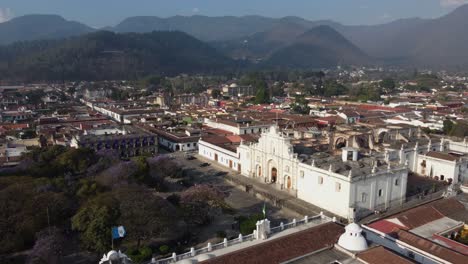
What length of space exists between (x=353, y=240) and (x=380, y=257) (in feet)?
5.18

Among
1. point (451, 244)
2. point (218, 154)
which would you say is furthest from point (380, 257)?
point (218, 154)

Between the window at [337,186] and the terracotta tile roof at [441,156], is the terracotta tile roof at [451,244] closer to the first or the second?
the window at [337,186]

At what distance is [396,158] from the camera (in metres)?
37.0

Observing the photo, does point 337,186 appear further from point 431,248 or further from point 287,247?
point 287,247

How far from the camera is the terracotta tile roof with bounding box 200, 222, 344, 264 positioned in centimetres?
1805

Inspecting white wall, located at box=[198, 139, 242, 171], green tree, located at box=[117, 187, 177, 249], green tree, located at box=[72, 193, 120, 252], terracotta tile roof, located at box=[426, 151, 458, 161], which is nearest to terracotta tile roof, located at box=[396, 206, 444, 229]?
terracotta tile roof, located at box=[426, 151, 458, 161]

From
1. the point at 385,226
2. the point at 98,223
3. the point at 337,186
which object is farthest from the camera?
the point at 337,186

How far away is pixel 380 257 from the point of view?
57.5ft

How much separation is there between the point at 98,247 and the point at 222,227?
29.6ft

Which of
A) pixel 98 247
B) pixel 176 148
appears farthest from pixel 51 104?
pixel 98 247

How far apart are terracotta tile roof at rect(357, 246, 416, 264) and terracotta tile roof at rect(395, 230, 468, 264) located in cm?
333

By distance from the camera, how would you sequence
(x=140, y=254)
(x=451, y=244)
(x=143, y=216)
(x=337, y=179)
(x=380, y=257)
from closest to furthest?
(x=380, y=257)
(x=451, y=244)
(x=140, y=254)
(x=143, y=216)
(x=337, y=179)

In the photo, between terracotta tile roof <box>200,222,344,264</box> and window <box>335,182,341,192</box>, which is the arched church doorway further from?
terracotta tile roof <box>200,222,344,264</box>

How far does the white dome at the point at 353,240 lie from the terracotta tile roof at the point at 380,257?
509mm
